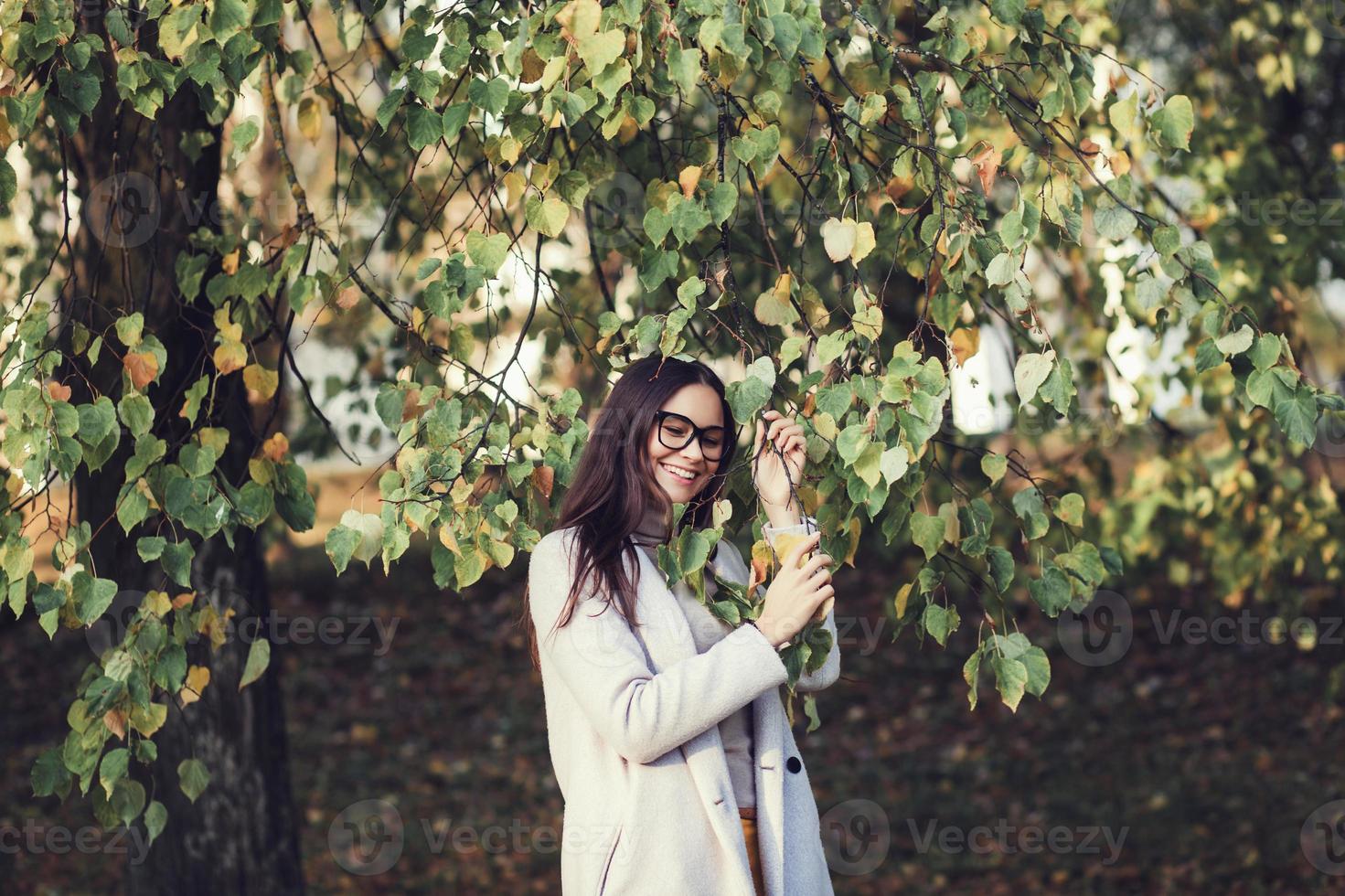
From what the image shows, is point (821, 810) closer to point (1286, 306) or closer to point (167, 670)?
point (1286, 306)

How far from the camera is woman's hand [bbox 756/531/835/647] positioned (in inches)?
83.7

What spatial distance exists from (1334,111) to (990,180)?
624 centimetres

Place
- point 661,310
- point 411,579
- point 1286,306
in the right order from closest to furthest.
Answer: point 661,310
point 1286,306
point 411,579

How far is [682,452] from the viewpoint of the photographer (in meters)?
2.37

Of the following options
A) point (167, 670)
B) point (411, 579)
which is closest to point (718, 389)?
point (167, 670)

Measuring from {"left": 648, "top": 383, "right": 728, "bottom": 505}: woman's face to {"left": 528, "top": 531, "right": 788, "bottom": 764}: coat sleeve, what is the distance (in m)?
→ 0.28

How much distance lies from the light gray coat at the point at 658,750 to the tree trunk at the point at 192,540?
150 cm

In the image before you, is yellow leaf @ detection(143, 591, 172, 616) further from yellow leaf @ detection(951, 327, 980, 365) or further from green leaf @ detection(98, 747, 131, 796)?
yellow leaf @ detection(951, 327, 980, 365)

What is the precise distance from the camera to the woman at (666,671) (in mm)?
2115

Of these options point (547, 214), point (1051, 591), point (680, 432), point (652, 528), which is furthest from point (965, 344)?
point (547, 214)

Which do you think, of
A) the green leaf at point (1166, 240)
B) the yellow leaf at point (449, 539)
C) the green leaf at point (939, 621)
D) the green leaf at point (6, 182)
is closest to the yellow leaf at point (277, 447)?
the yellow leaf at point (449, 539)

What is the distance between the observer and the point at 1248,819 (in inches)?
232

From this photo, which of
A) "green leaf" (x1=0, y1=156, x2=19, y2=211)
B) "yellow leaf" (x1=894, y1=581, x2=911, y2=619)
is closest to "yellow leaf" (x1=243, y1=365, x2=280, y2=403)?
"green leaf" (x1=0, y1=156, x2=19, y2=211)

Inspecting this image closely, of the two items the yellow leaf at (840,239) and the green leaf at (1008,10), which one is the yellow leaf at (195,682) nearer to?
the yellow leaf at (840,239)
